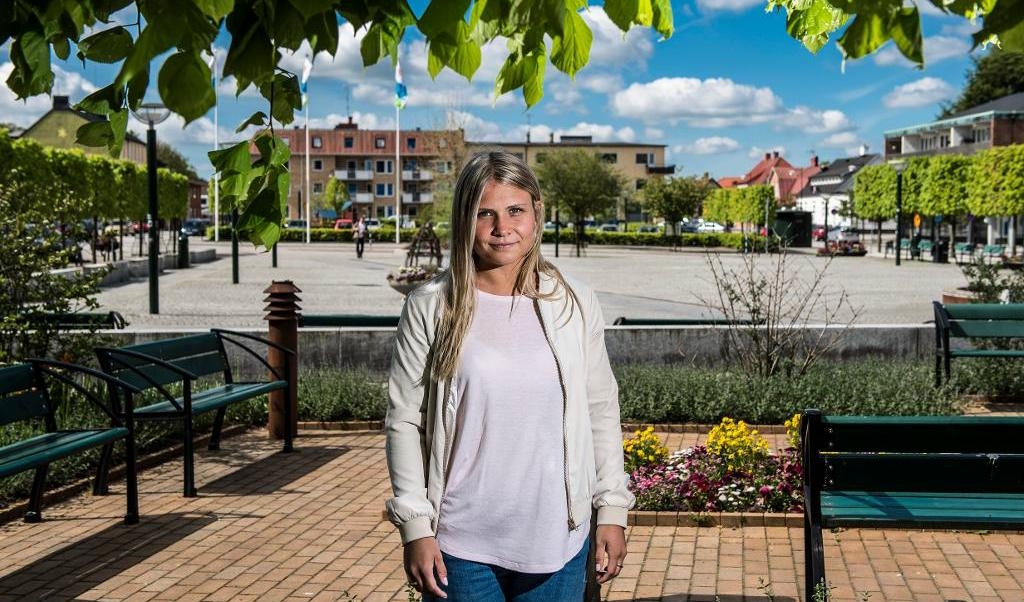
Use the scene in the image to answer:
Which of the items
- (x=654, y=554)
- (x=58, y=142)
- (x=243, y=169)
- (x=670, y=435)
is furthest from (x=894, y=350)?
(x=58, y=142)

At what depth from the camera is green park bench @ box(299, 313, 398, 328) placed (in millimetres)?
11531

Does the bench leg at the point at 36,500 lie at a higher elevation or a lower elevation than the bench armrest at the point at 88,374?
lower

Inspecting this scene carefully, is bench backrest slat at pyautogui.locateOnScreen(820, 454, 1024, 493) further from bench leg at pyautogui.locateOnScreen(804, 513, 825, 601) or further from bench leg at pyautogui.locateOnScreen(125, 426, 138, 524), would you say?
bench leg at pyautogui.locateOnScreen(125, 426, 138, 524)

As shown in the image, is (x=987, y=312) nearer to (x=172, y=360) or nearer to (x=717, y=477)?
(x=717, y=477)

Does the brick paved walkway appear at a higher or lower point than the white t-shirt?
lower

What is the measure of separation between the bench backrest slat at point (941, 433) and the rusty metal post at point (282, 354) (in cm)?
515

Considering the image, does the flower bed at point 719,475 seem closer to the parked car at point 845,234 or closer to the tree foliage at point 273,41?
the tree foliage at point 273,41

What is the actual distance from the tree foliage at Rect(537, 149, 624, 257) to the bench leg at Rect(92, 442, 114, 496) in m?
54.5

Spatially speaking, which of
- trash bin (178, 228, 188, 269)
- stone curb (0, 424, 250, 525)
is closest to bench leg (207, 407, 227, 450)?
stone curb (0, 424, 250, 525)

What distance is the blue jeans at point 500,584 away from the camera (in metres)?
2.61

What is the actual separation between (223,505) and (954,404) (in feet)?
19.1

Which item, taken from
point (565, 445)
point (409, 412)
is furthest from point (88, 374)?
point (565, 445)

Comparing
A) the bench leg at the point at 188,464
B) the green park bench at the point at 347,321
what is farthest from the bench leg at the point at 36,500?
the green park bench at the point at 347,321

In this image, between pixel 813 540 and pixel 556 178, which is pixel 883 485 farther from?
pixel 556 178
